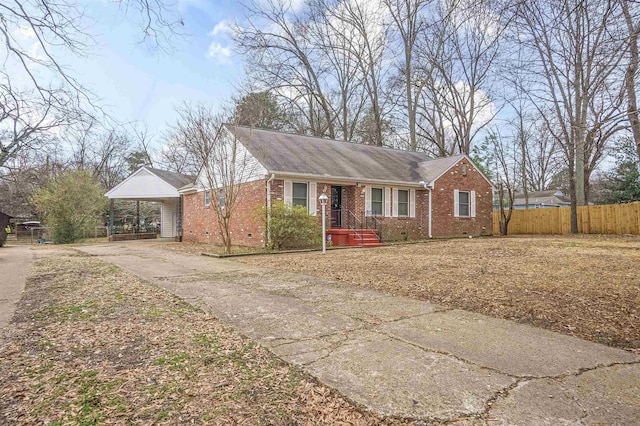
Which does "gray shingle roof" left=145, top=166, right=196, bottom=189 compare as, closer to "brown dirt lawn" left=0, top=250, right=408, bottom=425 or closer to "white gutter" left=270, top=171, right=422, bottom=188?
"white gutter" left=270, top=171, right=422, bottom=188

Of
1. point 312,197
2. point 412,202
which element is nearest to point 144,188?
point 312,197

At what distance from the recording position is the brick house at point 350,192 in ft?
45.1

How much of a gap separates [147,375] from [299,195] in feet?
37.6

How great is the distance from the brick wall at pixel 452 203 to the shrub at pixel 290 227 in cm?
734

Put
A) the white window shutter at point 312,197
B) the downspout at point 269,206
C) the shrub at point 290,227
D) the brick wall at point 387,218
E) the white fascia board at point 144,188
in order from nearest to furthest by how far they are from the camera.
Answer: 1. the shrub at point 290,227
2. the downspout at point 269,206
3. the brick wall at point 387,218
4. the white window shutter at point 312,197
5. the white fascia board at point 144,188

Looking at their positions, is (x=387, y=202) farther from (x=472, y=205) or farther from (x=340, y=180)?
(x=472, y=205)

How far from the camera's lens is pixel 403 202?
17.0m

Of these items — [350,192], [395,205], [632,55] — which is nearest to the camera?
[632,55]

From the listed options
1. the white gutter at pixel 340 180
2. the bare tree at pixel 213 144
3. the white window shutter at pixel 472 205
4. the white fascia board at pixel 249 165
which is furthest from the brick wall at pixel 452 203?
the bare tree at pixel 213 144

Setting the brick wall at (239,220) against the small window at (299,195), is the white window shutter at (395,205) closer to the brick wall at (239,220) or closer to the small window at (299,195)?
the small window at (299,195)

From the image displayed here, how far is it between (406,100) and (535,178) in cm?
1948

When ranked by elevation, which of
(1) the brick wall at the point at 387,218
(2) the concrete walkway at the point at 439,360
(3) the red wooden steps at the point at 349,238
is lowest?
(2) the concrete walkway at the point at 439,360

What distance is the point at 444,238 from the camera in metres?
17.6

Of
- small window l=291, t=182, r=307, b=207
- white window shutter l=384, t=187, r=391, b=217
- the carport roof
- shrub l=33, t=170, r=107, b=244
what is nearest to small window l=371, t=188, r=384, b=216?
white window shutter l=384, t=187, r=391, b=217
